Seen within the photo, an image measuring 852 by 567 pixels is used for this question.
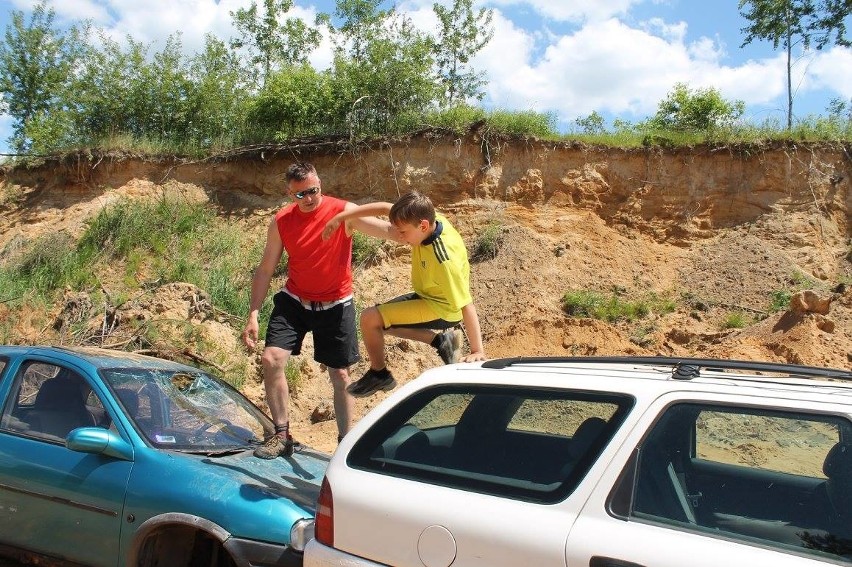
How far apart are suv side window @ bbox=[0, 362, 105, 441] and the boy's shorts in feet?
5.85

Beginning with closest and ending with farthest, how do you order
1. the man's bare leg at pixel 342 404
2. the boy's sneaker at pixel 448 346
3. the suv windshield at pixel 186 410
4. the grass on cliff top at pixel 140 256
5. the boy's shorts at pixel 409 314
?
1. the suv windshield at pixel 186 410
2. the boy's shorts at pixel 409 314
3. the boy's sneaker at pixel 448 346
4. the man's bare leg at pixel 342 404
5. the grass on cliff top at pixel 140 256

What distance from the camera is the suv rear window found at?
2.86 meters

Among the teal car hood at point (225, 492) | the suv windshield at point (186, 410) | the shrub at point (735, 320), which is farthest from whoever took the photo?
the shrub at point (735, 320)

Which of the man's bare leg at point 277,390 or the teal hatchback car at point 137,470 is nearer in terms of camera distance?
the teal hatchback car at point 137,470

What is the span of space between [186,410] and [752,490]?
3338 mm

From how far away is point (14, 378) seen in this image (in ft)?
16.2

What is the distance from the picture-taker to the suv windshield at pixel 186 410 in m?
4.51

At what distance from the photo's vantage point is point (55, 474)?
4336 millimetres

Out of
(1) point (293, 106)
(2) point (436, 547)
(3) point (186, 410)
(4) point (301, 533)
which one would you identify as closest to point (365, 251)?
(1) point (293, 106)

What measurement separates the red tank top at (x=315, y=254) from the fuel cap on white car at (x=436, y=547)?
3.24m

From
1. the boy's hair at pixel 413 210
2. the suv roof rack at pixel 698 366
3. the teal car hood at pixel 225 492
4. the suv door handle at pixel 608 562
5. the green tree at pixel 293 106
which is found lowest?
the teal car hood at pixel 225 492

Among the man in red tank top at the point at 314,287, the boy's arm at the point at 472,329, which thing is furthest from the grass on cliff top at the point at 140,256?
the boy's arm at the point at 472,329

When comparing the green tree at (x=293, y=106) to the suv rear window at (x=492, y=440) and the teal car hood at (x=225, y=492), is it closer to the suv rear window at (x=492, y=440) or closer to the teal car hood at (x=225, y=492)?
the teal car hood at (x=225, y=492)

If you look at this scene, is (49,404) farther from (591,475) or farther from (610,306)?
(610,306)
